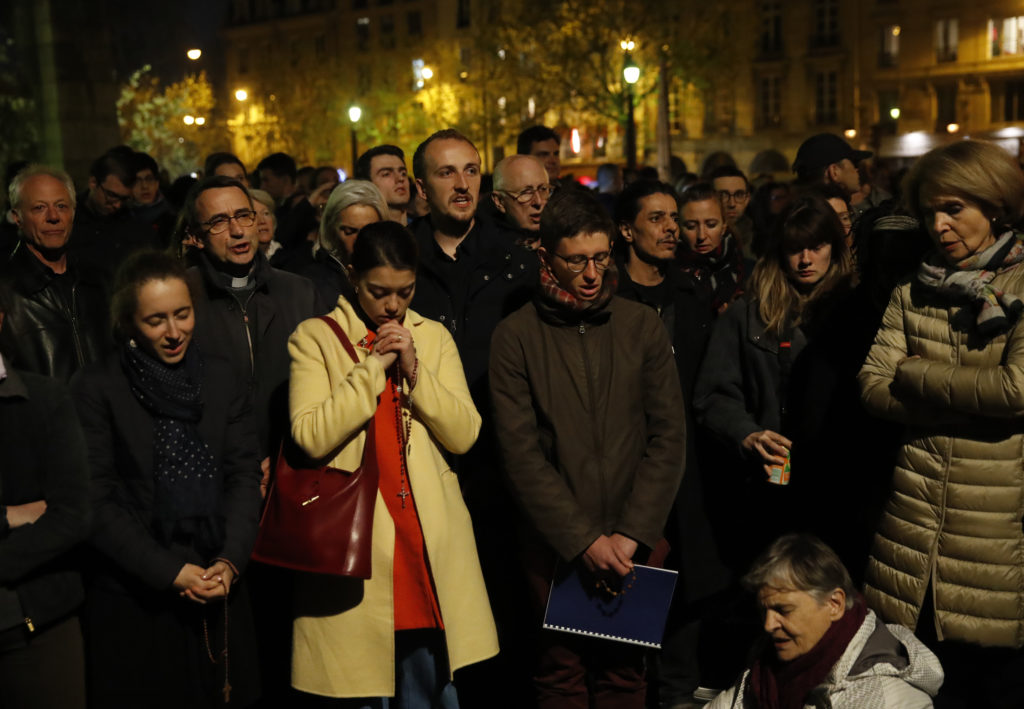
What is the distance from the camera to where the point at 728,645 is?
19.4 ft

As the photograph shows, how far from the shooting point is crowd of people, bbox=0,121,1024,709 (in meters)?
3.99

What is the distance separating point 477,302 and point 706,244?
67.5 inches

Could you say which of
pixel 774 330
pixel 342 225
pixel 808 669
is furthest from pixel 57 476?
pixel 774 330

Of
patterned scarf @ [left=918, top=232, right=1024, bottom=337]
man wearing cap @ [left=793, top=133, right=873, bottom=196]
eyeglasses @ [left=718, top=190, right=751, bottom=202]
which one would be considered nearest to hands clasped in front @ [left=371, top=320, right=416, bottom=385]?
patterned scarf @ [left=918, top=232, right=1024, bottom=337]

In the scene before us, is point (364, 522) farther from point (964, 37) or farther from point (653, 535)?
point (964, 37)

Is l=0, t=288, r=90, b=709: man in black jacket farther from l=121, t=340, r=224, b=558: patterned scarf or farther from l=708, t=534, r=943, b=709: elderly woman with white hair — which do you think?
l=708, t=534, r=943, b=709: elderly woman with white hair

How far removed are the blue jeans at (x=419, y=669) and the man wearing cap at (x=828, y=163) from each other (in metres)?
4.87

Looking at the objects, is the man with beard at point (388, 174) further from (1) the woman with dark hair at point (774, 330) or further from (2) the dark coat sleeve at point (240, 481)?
(2) the dark coat sleeve at point (240, 481)

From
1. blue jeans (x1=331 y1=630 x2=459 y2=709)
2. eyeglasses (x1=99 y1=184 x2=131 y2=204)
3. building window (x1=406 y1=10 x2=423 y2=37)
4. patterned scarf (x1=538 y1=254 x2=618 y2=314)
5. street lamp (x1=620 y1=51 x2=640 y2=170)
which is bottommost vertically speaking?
blue jeans (x1=331 y1=630 x2=459 y2=709)

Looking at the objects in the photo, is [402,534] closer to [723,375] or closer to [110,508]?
[110,508]

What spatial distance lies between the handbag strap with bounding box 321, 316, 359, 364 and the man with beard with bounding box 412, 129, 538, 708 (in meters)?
0.89

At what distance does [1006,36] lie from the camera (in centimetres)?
5178

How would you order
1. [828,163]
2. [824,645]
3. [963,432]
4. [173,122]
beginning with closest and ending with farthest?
[824,645] → [963,432] → [828,163] → [173,122]

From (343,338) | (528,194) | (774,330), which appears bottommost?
(774,330)
